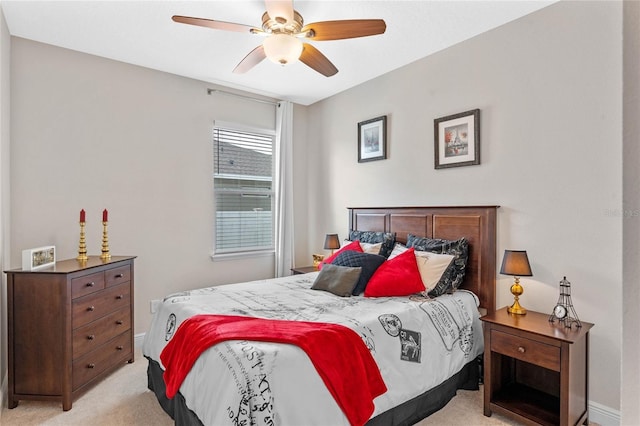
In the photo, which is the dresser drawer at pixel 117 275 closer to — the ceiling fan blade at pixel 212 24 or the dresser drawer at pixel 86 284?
the dresser drawer at pixel 86 284

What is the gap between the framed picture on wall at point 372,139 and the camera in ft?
12.2

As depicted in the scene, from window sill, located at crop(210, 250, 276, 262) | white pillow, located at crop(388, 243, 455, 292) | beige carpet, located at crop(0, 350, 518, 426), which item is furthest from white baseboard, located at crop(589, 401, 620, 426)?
window sill, located at crop(210, 250, 276, 262)

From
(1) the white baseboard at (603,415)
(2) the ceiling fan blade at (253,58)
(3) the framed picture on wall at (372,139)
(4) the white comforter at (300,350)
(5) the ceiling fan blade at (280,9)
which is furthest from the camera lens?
(3) the framed picture on wall at (372,139)

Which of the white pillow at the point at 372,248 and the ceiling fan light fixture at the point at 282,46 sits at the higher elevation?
the ceiling fan light fixture at the point at 282,46

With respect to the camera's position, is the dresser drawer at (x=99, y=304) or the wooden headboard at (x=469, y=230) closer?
the dresser drawer at (x=99, y=304)

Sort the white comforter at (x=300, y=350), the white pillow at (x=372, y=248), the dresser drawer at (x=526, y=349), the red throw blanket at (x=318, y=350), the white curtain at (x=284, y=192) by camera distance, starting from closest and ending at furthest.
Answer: the white comforter at (x=300, y=350)
the red throw blanket at (x=318, y=350)
the dresser drawer at (x=526, y=349)
the white pillow at (x=372, y=248)
the white curtain at (x=284, y=192)

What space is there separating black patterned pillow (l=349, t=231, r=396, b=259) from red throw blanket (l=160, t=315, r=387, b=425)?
1492 millimetres

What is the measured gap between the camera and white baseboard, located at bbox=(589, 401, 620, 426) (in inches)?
85.6

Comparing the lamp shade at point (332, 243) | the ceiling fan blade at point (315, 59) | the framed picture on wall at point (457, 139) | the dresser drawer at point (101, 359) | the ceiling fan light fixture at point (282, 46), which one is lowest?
the dresser drawer at point (101, 359)

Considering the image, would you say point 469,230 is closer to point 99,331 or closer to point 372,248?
point 372,248

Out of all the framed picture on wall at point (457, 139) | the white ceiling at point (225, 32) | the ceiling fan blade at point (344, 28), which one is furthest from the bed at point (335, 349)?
the ceiling fan blade at point (344, 28)

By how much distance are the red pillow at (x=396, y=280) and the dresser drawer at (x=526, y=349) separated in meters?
0.58

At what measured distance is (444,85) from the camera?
10.4 ft

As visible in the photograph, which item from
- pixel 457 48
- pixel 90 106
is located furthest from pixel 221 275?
pixel 457 48
